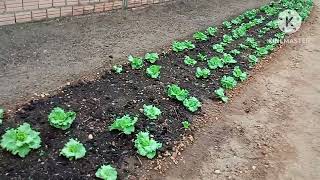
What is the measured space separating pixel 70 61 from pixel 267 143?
7.70 ft

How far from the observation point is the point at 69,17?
5.36 metres

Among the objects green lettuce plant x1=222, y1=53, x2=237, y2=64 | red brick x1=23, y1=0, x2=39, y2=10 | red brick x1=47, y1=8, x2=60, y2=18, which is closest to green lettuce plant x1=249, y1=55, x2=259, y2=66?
green lettuce plant x1=222, y1=53, x2=237, y2=64

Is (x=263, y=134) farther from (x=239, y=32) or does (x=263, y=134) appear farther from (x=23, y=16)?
(x=23, y=16)

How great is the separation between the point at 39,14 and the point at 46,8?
4.8 inches

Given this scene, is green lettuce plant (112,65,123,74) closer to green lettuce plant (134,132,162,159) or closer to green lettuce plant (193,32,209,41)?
green lettuce plant (134,132,162,159)

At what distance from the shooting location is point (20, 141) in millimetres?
3029

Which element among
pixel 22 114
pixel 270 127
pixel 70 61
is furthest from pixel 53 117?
pixel 270 127

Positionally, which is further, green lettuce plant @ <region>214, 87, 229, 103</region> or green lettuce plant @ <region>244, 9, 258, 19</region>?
green lettuce plant @ <region>244, 9, 258, 19</region>

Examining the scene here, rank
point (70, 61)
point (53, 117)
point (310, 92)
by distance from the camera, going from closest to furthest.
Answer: point (53, 117)
point (70, 61)
point (310, 92)

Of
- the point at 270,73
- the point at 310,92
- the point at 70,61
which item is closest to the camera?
the point at 70,61

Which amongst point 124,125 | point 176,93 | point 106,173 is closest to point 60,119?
point 124,125

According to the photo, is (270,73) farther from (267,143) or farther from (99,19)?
(99,19)

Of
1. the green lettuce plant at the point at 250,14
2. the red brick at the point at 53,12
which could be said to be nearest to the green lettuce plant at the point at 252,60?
the green lettuce plant at the point at 250,14

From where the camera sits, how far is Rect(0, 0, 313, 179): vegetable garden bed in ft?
10.2
